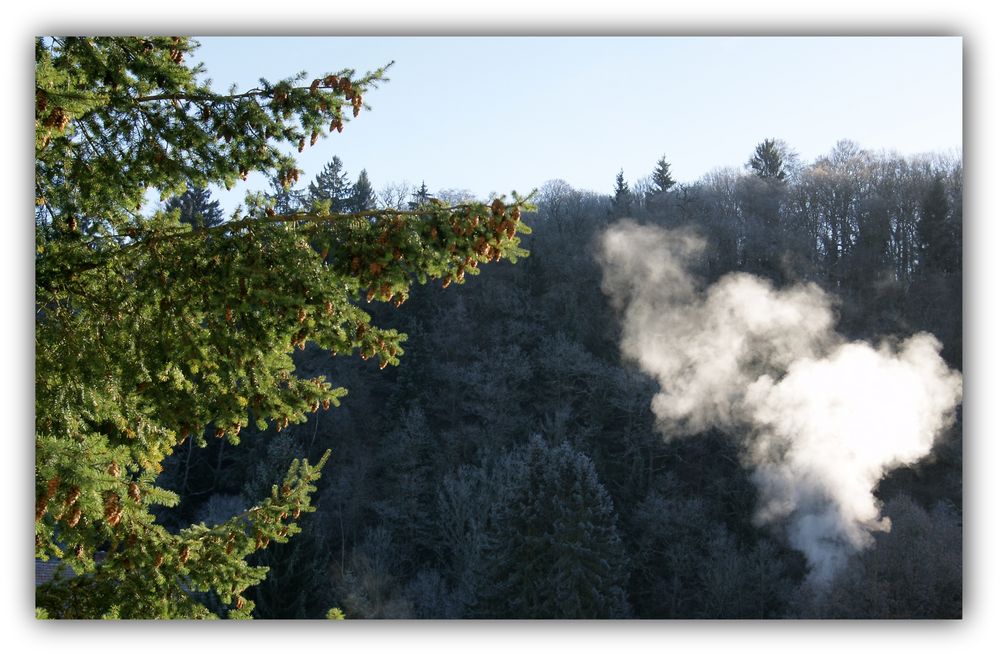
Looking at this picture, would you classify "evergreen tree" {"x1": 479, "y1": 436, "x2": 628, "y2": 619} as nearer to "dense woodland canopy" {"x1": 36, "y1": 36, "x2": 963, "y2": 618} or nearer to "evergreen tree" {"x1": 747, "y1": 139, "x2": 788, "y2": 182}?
"dense woodland canopy" {"x1": 36, "y1": 36, "x2": 963, "y2": 618}

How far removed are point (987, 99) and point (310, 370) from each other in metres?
13.7

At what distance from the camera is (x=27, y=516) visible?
315 cm

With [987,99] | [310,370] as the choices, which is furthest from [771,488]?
[987,99]

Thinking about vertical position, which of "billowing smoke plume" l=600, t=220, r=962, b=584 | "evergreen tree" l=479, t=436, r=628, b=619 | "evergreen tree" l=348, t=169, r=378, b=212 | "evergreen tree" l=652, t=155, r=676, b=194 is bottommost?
"evergreen tree" l=479, t=436, r=628, b=619

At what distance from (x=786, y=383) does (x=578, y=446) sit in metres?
3.36

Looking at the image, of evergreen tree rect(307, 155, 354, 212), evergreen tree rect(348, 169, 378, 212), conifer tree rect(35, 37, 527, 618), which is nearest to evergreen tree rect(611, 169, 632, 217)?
evergreen tree rect(307, 155, 354, 212)

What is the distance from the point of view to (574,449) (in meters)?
16.5

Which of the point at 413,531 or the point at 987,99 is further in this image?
the point at 413,531

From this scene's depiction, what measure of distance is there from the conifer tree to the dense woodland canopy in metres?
6.09

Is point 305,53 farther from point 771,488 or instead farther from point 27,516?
point 771,488

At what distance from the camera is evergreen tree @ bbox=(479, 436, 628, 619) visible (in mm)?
13531

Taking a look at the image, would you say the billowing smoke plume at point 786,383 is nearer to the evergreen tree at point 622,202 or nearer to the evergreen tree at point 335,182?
the evergreen tree at point 622,202

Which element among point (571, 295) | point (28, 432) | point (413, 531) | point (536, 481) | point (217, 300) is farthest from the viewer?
point (571, 295)

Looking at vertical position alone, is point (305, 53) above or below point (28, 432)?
above
